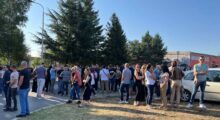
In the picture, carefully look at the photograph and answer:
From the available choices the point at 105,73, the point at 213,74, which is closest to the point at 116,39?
the point at 105,73

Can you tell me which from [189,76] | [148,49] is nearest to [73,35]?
[189,76]

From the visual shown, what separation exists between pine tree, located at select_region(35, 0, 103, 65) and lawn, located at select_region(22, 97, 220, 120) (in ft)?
80.7

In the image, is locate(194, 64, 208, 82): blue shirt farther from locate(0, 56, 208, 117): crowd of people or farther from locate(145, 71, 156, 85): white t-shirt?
locate(145, 71, 156, 85): white t-shirt

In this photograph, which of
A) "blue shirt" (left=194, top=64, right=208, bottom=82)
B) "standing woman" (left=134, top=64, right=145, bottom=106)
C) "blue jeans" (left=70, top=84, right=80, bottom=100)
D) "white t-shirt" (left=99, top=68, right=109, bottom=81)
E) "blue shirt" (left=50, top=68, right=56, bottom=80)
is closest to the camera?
"blue shirt" (left=194, top=64, right=208, bottom=82)

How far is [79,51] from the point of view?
3856 cm

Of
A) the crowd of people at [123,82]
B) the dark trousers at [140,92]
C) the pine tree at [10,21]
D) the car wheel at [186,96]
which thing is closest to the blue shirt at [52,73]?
the crowd of people at [123,82]

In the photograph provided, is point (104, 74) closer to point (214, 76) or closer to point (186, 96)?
point (186, 96)

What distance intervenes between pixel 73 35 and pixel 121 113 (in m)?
27.6

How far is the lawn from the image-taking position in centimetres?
1159

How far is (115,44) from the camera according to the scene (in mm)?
45688

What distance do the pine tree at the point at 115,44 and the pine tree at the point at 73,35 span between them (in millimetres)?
3542

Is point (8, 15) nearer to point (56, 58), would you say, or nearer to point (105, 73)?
point (56, 58)

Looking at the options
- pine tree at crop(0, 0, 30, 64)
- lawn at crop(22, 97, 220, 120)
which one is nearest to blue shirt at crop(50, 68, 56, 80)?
lawn at crop(22, 97, 220, 120)

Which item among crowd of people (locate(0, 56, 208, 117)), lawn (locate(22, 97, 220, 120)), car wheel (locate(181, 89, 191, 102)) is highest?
crowd of people (locate(0, 56, 208, 117))
